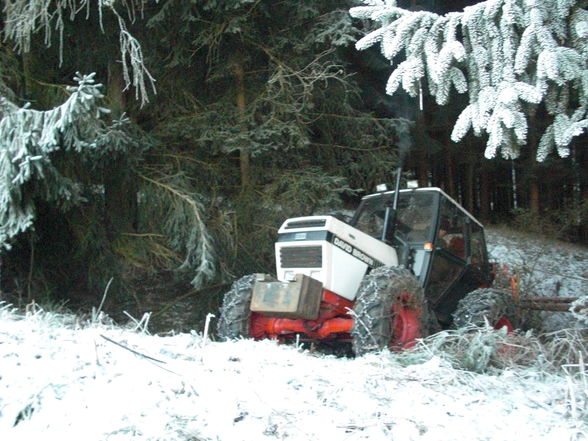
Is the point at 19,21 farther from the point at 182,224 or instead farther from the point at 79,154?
the point at 182,224

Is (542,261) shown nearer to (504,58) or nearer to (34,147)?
(504,58)

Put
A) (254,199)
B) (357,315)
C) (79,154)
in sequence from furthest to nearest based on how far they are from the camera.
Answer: (254,199), (79,154), (357,315)

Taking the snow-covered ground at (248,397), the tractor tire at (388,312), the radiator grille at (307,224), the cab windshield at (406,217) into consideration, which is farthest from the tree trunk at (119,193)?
the snow-covered ground at (248,397)

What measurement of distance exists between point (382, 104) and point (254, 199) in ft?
20.0

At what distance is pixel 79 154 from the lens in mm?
7449

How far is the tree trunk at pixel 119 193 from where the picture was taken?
878 cm

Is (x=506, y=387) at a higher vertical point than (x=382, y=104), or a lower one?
lower

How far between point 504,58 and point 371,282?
2.46 metres

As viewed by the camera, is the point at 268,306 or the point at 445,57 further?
the point at 268,306

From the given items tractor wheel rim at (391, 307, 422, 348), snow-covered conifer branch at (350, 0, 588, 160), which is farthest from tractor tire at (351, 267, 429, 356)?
snow-covered conifer branch at (350, 0, 588, 160)

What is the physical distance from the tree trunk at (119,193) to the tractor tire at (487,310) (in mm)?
4855

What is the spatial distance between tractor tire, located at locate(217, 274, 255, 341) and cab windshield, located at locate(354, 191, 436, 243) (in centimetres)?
188

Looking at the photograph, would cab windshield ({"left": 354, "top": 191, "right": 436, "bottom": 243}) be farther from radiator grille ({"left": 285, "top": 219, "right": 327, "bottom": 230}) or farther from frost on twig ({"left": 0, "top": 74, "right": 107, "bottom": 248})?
frost on twig ({"left": 0, "top": 74, "right": 107, "bottom": 248})

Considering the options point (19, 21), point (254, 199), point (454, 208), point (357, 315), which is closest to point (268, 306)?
point (357, 315)
